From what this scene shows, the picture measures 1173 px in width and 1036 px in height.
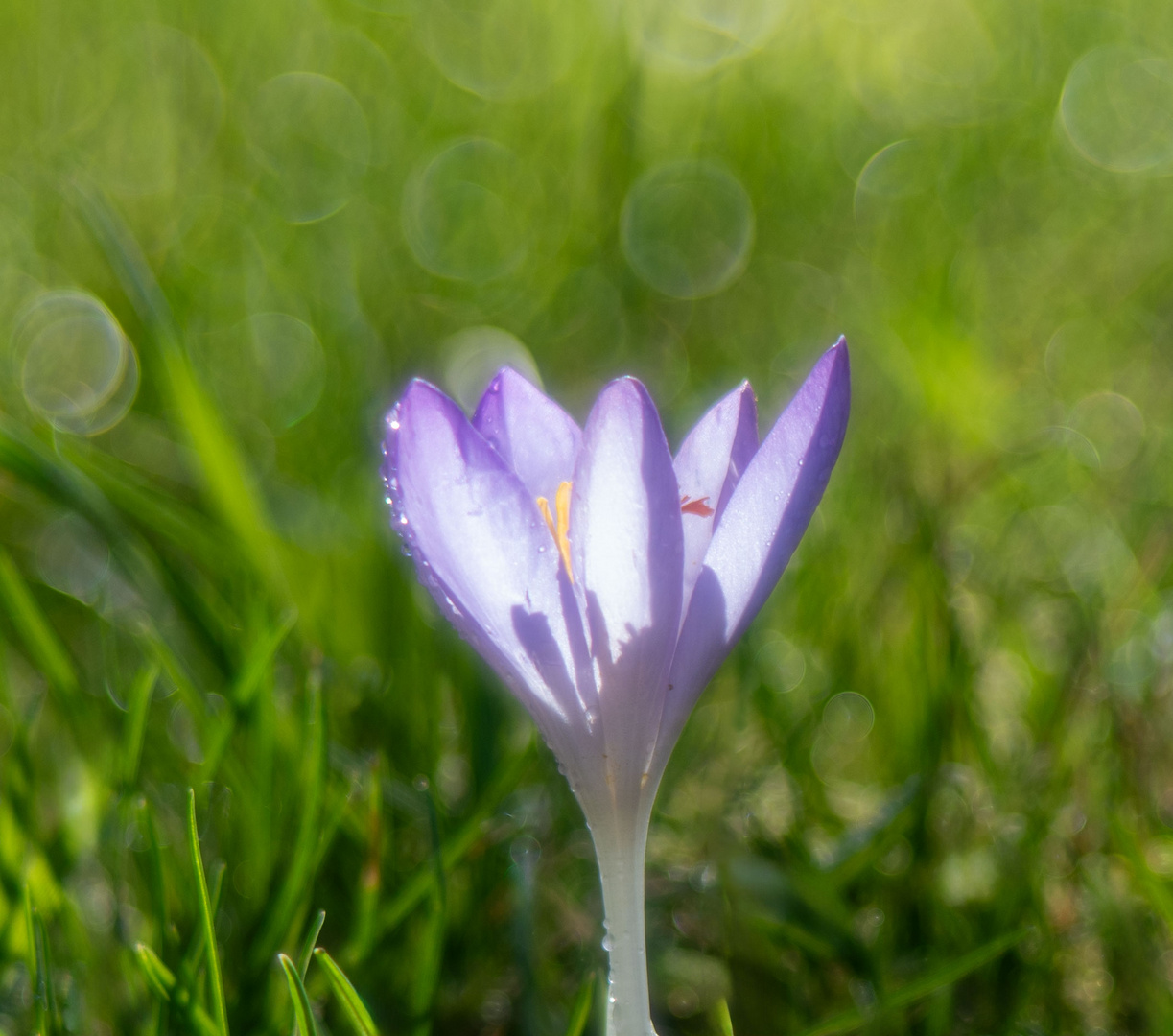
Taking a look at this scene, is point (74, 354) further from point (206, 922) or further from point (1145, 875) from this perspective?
→ point (1145, 875)

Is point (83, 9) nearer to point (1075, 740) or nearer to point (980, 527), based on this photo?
point (980, 527)

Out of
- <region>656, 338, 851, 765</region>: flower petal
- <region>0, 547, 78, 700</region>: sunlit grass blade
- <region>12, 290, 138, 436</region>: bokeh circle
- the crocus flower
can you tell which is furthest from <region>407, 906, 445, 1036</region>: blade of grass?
<region>12, 290, 138, 436</region>: bokeh circle

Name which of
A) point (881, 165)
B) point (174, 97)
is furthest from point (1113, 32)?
point (174, 97)

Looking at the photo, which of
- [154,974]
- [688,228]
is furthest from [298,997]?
[688,228]

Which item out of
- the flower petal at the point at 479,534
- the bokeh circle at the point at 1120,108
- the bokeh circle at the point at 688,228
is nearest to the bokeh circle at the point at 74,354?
the bokeh circle at the point at 688,228

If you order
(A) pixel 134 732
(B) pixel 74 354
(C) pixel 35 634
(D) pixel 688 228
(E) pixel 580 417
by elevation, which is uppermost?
(D) pixel 688 228

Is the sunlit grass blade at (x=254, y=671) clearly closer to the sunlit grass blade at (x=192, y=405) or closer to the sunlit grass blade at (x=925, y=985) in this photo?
the sunlit grass blade at (x=192, y=405)

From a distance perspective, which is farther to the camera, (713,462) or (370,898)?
(370,898)
